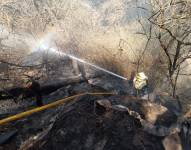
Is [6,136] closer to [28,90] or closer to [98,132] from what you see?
[98,132]

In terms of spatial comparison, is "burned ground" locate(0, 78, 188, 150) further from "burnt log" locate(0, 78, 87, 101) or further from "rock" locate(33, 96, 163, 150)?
"burnt log" locate(0, 78, 87, 101)

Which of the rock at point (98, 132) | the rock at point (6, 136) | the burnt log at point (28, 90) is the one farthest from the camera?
the burnt log at point (28, 90)

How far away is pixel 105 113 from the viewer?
208 inches

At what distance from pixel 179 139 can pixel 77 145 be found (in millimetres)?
1782

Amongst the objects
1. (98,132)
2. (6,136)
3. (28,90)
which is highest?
(28,90)

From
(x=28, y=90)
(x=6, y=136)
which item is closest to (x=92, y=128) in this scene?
(x=6, y=136)

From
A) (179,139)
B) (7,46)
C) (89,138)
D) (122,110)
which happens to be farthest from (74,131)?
(7,46)

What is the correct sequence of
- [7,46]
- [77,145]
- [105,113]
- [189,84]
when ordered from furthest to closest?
[7,46] → [189,84] → [105,113] → [77,145]

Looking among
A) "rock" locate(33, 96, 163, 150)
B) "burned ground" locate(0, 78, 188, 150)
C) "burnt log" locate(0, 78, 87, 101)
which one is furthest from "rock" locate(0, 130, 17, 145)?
"burnt log" locate(0, 78, 87, 101)

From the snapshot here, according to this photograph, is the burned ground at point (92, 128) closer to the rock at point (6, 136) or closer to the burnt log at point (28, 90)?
A: the rock at point (6, 136)

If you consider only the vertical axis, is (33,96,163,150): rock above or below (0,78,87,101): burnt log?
below

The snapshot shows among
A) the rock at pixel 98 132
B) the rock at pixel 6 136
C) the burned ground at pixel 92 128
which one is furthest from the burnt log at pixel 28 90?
the rock at pixel 98 132

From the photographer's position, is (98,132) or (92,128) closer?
(98,132)

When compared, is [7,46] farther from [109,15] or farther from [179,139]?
[179,139]
